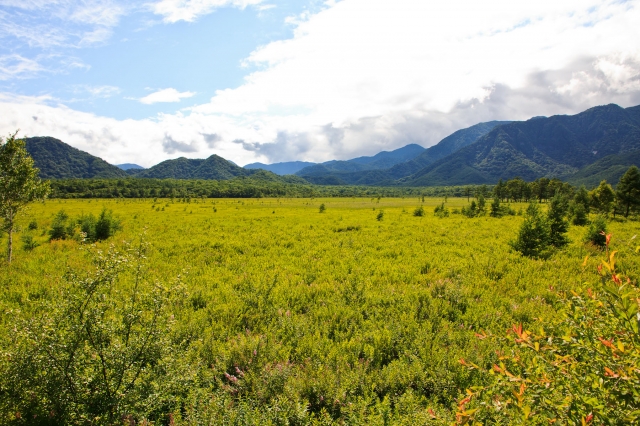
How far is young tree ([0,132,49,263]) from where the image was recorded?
586 inches

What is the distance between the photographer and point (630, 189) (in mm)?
42719

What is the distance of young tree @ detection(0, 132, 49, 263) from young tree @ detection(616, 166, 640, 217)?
67.1 meters

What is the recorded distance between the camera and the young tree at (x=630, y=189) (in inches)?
1651

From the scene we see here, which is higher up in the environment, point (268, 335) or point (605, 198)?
point (605, 198)

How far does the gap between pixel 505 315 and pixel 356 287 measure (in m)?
5.23

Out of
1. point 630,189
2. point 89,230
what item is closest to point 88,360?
point 89,230

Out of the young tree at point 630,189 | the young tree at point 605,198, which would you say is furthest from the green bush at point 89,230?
the young tree at point 605,198

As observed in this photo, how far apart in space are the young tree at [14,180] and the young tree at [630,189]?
67.1 m

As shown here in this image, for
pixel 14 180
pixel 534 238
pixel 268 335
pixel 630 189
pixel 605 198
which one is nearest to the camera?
pixel 268 335

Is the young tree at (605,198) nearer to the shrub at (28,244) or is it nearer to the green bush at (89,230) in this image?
the green bush at (89,230)

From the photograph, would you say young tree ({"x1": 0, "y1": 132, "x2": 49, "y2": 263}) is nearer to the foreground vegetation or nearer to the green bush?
the foreground vegetation

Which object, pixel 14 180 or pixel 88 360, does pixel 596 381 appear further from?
pixel 14 180

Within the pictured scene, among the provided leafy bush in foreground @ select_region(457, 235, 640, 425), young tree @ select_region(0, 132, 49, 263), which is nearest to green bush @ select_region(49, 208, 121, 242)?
young tree @ select_region(0, 132, 49, 263)

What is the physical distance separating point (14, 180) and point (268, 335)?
1696 cm
